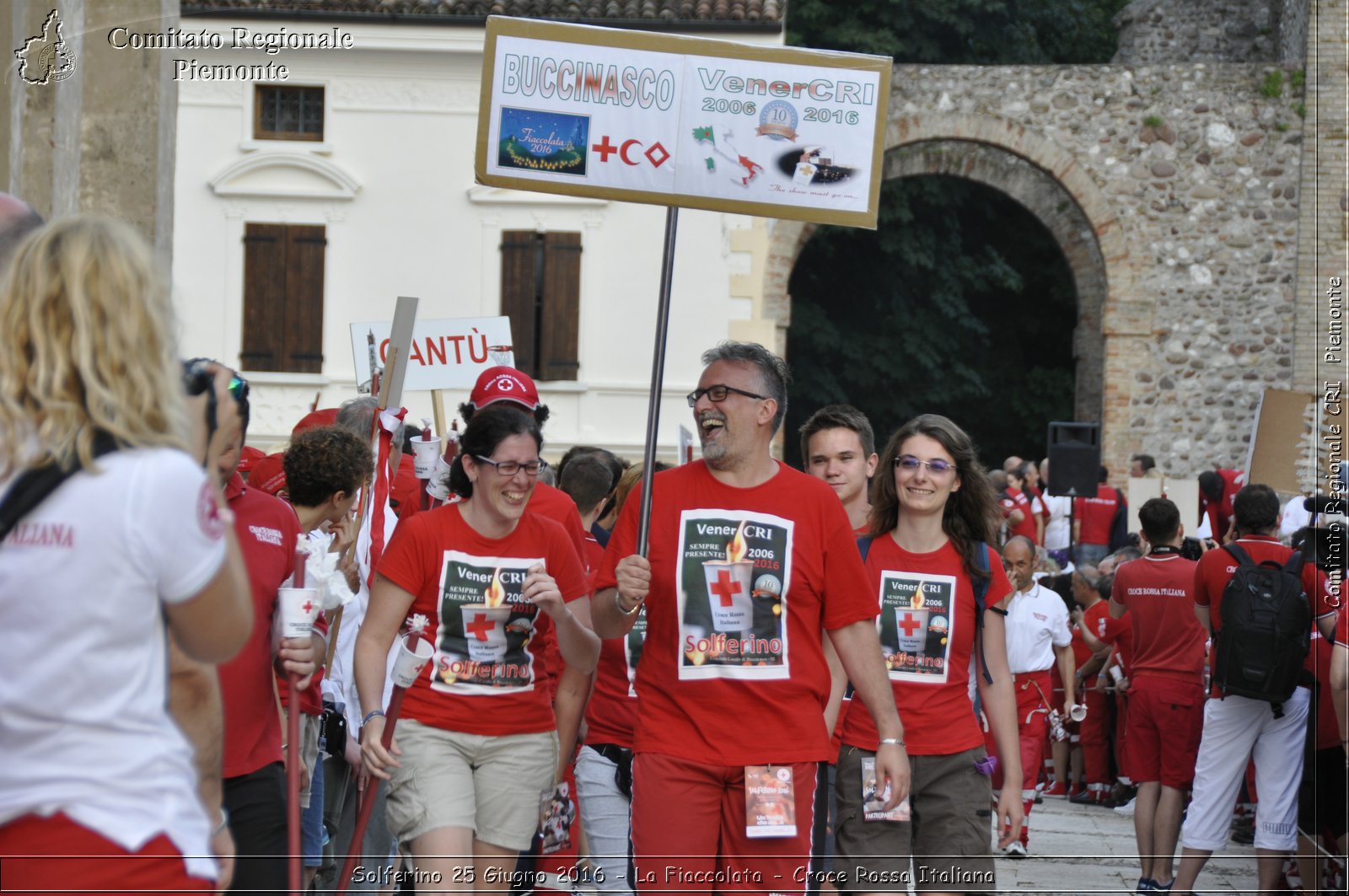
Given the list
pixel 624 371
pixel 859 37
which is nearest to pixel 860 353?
pixel 859 37

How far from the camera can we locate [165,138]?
23.1ft

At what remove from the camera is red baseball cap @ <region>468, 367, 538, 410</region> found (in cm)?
559

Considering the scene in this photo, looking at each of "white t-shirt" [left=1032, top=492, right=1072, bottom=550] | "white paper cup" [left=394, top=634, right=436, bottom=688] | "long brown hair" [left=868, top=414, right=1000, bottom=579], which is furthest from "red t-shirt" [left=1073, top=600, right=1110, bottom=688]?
"white paper cup" [left=394, top=634, right=436, bottom=688]

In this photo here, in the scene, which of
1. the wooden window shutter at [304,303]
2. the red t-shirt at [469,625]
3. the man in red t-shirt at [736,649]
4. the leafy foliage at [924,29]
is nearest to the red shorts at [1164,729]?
the man in red t-shirt at [736,649]

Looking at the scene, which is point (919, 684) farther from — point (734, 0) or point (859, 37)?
point (859, 37)

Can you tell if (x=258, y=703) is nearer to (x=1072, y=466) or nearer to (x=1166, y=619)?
(x=1166, y=619)

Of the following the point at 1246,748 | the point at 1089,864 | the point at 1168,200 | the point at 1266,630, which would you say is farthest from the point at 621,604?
the point at 1168,200

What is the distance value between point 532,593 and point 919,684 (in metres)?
1.32

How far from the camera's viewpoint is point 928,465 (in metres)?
5.35

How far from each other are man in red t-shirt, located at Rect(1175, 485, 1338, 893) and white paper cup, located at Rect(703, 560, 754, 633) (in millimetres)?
3970

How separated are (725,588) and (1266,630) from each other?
397 cm

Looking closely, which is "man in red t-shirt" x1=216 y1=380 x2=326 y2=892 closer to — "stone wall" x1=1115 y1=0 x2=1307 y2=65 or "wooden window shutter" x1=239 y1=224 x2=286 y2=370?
"wooden window shutter" x1=239 y1=224 x2=286 y2=370

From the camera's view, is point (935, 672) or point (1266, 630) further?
point (1266, 630)

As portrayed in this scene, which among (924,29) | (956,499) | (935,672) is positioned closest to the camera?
(935,672)
